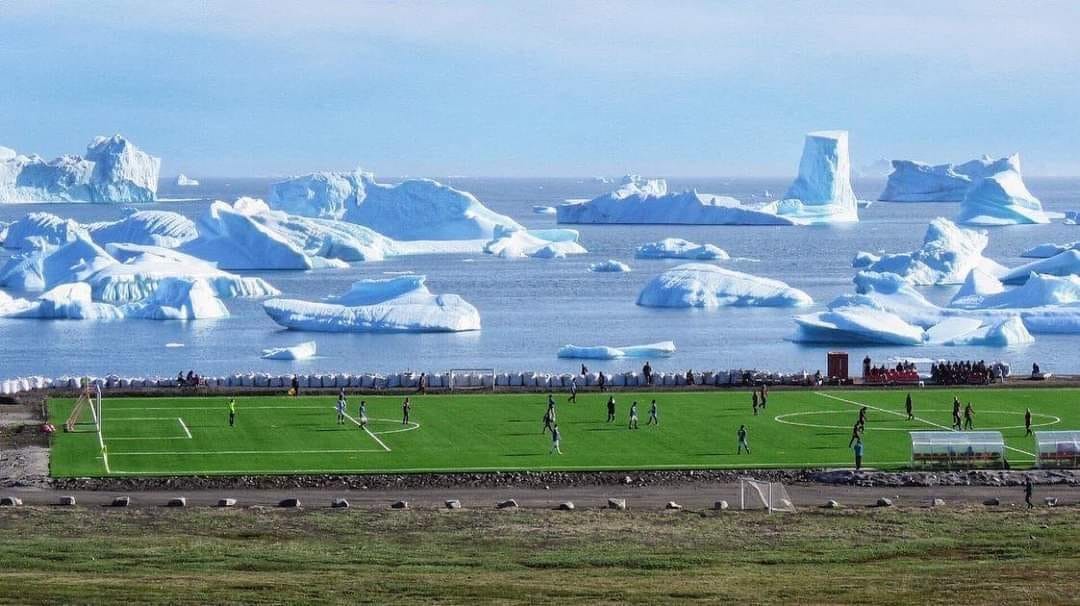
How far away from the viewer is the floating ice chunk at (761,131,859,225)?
585ft

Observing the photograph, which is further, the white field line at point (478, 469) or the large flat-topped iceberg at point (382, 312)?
the large flat-topped iceberg at point (382, 312)

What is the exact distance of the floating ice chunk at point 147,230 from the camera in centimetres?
13100

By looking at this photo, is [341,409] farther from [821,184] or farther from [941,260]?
[821,184]

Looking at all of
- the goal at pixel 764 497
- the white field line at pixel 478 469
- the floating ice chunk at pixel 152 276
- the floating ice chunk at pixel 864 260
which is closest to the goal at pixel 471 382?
the white field line at pixel 478 469

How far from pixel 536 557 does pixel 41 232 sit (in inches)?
4598

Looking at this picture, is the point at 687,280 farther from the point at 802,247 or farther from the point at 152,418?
the point at 802,247

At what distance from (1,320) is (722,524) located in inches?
2794

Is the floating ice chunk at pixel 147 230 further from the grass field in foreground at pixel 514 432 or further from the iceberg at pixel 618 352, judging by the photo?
the grass field in foreground at pixel 514 432

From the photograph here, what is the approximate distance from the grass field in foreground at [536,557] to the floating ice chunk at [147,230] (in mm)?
96408

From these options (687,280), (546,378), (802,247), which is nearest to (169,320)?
(687,280)

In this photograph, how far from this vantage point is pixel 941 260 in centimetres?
11606

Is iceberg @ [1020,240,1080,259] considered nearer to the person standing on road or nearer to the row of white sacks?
the row of white sacks

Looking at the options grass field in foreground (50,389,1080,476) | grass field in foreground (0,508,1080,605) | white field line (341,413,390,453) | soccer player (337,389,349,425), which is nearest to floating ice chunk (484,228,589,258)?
grass field in foreground (50,389,1080,476)

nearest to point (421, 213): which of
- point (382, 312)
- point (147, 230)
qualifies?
point (147, 230)
